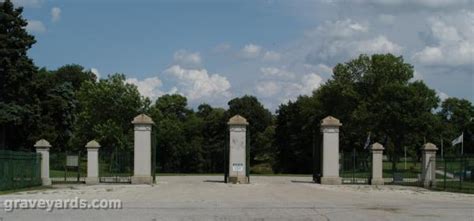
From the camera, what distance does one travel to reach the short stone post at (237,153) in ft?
107

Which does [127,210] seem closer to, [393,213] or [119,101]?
[393,213]

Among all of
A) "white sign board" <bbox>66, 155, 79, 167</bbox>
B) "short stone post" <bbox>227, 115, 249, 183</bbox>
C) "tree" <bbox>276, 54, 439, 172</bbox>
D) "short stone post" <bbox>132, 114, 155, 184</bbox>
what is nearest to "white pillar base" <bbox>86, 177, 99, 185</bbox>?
"white sign board" <bbox>66, 155, 79, 167</bbox>

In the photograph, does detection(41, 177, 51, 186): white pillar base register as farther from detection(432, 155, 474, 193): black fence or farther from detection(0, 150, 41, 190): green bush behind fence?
detection(432, 155, 474, 193): black fence

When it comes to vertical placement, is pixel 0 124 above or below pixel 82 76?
below

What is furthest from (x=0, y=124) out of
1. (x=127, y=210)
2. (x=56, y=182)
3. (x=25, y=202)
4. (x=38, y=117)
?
(x=127, y=210)

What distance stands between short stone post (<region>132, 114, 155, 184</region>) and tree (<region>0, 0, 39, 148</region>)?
A: 69.8 feet

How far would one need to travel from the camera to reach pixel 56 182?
33.6 metres

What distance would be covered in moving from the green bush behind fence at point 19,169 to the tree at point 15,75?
2049 cm

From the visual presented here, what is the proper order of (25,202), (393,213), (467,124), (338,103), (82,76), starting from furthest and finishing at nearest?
(467,124) → (82,76) → (338,103) → (25,202) → (393,213)

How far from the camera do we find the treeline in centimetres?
5262

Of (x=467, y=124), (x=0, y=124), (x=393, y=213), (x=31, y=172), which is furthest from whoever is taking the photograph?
(x=467, y=124)

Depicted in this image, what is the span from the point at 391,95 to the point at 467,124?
144ft

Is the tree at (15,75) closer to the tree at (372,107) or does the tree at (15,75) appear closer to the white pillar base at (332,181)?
the white pillar base at (332,181)

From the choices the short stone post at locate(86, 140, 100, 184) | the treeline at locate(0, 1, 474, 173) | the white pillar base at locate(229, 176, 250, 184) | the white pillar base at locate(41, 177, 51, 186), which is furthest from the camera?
the treeline at locate(0, 1, 474, 173)
